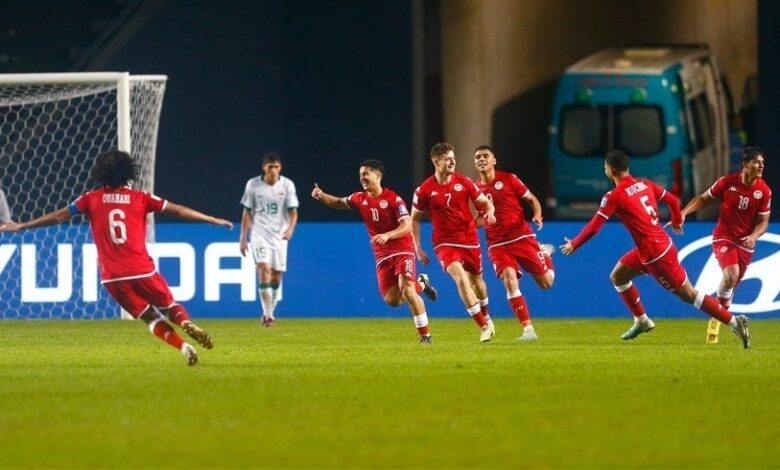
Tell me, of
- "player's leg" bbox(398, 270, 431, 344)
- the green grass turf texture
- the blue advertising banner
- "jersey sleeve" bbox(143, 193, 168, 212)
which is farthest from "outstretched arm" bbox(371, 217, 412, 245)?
the blue advertising banner

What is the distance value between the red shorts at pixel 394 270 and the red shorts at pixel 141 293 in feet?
10.6

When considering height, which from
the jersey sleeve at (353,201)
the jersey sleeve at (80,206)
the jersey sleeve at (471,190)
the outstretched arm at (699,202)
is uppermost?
the jersey sleeve at (80,206)

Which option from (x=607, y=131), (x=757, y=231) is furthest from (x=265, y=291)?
(x=607, y=131)

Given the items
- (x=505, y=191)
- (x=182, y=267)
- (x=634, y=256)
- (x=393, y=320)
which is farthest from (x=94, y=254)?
(x=634, y=256)

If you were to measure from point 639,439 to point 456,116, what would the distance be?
21.1 metres

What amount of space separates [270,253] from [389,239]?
442 centimetres

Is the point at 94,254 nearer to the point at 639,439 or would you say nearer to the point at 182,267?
the point at 182,267

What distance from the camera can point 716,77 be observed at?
31.9 meters

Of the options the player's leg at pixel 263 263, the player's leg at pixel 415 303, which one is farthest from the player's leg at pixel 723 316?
the player's leg at pixel 263 263

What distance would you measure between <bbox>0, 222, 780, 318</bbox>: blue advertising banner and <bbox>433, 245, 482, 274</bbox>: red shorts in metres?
4.28

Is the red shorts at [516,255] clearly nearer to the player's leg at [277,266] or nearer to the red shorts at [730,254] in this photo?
the red shorts at [730,254]

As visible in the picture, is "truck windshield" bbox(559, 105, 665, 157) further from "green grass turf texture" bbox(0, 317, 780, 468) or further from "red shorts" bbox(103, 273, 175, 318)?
"red shorts" bbox(103, 273, 175, 318)

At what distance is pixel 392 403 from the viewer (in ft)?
38.7

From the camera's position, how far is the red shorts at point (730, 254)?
17.8 meters
